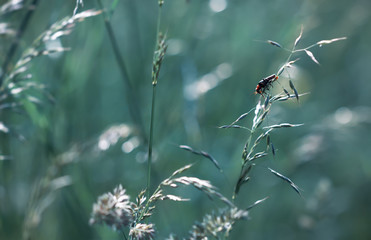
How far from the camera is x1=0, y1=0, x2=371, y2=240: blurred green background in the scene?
176cm

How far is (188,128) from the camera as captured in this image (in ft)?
6.12

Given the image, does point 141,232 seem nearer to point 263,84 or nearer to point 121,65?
point 263,84

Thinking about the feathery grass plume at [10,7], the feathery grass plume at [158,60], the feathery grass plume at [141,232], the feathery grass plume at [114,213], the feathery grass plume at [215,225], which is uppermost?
the feathery grass plume at [10,7]

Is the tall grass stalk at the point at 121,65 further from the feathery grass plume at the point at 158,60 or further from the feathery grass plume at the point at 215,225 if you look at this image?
the feathery grass plume at the point at 215,225

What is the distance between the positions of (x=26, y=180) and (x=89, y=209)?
481mm

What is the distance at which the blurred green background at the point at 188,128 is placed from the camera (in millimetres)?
1763

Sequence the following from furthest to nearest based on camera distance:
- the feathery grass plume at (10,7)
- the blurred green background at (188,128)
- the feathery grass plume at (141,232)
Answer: the blurred green background at (188,128) → the feathery grass plume at (10,7) → the feathery grass plume at (141,232)

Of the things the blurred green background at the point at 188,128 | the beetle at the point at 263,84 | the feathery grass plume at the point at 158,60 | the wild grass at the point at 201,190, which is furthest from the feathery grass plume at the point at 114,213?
the blurred green background at the point at 188,128

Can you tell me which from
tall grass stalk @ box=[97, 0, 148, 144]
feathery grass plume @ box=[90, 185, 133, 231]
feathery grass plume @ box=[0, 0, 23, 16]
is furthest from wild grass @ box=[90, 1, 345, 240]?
feathery grass plume @ box=[0, 0, 23, 16]

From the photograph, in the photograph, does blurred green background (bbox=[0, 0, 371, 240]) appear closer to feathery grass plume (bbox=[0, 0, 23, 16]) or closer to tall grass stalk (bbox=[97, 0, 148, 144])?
tall grass stalk (bbox=[97, 0, 148, 144])


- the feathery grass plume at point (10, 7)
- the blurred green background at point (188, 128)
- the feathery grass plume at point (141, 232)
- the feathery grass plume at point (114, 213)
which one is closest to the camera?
the feathery grass plume at point (141, 232)

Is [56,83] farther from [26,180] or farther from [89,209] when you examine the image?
[89,209]

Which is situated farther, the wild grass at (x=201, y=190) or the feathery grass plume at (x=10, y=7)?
the feathery grass plume at (x=10, y=7)

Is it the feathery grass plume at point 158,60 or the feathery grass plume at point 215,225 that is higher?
the feathery grass plume at point 158,60
